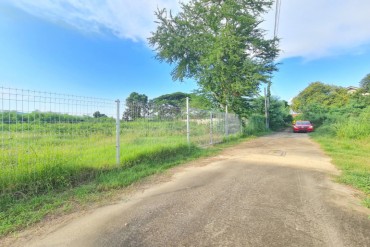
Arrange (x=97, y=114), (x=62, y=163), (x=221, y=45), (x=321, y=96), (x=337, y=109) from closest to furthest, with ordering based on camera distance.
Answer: (x=62, y=163), (x=97, y=114), (x=221, y=45), (x=337, y=109), (x=321, y=96)

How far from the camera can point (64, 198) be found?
3.57 m

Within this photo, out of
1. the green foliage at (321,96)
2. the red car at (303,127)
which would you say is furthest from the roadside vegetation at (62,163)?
the green foliage at (321,96)

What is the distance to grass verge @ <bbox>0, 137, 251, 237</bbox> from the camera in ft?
9.45

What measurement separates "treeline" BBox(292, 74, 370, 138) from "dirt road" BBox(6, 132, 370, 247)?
1048 centimetres

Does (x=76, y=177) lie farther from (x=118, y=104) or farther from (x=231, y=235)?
(x=231, y=235)

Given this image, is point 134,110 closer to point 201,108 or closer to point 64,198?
point 64,198

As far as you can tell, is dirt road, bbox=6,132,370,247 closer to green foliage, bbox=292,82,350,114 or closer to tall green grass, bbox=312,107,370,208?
tall green grass, bbox=312,107,370,208

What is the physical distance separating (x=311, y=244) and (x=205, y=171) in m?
3.38

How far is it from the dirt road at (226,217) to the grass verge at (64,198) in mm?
369

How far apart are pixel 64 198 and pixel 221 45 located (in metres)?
14.5

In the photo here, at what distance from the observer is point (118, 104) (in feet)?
17.8

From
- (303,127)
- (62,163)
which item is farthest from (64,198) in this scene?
(303,127)

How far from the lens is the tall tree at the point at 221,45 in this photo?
16109mm

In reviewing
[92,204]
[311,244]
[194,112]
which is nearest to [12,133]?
[92,204]
